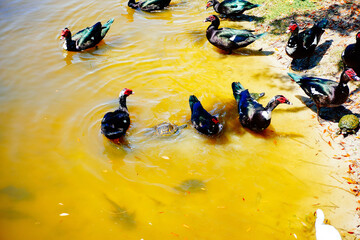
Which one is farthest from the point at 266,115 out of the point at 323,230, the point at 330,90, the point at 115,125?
the point at 115,125

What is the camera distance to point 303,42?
6961 millimetres

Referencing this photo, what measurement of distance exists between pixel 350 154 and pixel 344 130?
0.51 metres

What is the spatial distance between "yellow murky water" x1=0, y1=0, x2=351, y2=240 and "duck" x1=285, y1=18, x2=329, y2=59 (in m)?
0.74

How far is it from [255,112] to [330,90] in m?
1.67

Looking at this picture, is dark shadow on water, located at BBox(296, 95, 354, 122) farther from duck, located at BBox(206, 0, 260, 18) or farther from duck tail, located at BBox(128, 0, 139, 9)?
duck tail, located at BBox(128, 0, 139, 9)

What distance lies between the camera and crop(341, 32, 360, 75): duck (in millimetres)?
6172

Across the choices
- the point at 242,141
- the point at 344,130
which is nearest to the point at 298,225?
the point at 242,141

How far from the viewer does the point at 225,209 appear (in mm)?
4457

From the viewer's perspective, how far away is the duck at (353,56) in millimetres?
6172

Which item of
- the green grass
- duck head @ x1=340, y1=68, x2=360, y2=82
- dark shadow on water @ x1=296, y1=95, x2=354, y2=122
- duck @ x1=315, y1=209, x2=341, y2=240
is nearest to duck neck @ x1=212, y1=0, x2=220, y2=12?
the green grass

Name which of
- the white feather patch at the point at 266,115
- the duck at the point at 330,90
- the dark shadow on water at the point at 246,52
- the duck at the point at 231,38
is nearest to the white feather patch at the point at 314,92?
the duck at the point at 330,90

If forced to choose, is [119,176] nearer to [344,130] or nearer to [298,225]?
[298,225]

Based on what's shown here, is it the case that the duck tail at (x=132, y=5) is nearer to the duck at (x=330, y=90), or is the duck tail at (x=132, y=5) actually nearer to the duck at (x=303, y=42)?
the duck at (x=303, y=42)

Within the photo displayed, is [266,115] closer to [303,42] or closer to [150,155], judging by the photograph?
[150,155]
